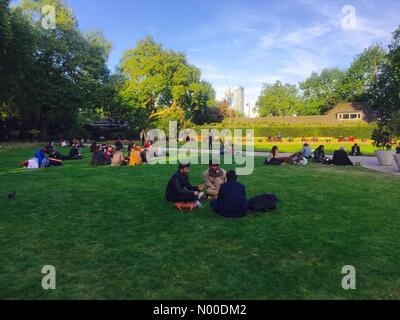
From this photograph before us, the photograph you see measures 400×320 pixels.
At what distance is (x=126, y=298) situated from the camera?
4109 millimetres

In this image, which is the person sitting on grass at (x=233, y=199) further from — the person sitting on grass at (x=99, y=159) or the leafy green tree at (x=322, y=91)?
the leafy green tree at (x=322, y=91)

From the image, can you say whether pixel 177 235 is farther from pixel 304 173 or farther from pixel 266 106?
pixel 266 106

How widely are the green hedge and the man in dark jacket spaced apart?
144 ft

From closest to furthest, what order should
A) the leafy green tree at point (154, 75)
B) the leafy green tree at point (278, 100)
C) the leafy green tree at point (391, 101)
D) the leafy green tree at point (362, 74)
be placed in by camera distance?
the leafy green tree at point (391, 101) → the leafy green tree at point (154, 75) → the leafy green tree at point (362, 74) → the leafy green tree at point (278, 100)

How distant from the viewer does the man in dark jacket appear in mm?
8398

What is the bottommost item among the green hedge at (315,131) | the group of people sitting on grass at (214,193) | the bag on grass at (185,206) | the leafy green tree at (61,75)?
the bag on grass at (185,206)

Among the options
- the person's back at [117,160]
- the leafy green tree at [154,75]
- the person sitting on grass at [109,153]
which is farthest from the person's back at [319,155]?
the leafy green tree at [154,75]

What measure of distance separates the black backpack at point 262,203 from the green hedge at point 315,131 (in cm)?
4421

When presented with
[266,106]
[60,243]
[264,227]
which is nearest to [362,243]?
[264,227]

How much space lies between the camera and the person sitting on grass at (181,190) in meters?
8.40

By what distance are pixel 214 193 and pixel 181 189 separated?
3.96 ft

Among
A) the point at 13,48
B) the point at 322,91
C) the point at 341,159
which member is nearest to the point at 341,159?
the point at 341,159

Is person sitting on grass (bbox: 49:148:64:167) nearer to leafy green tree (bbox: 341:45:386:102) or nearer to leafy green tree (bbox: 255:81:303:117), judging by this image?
leafy green tree (bbox: 341:45:386:102)
